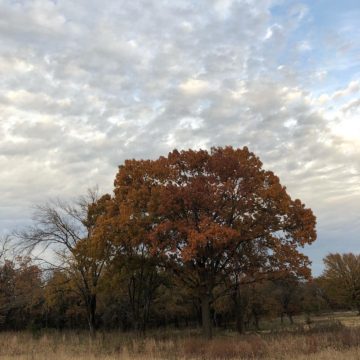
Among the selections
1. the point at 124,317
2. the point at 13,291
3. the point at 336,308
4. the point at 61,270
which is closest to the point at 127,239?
the point at 61,270

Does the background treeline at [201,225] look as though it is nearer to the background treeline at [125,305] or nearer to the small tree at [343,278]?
the background treeline at [125,305]

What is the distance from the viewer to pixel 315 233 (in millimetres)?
26656

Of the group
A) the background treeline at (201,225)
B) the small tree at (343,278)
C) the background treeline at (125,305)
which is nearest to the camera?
the background treeline at (201,225)

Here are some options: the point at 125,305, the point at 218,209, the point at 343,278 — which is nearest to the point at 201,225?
the point at 218,209

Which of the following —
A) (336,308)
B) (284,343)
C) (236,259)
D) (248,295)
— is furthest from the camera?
(336,308)

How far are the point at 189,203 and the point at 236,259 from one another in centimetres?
539

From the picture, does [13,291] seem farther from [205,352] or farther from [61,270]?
[205,352]

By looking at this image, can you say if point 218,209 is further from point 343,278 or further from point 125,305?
point 343,278

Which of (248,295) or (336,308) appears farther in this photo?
(336,308)

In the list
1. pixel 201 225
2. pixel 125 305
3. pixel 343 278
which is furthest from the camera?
pixel 343 278

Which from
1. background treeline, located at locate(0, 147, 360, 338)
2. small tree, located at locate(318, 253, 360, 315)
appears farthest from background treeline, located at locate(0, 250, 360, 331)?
background treeline, located at locate(0, 147, 360, 338)

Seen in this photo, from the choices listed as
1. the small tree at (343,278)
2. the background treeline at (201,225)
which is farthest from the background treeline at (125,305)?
the background treeline at (201,225)

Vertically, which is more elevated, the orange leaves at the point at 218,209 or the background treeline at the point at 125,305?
the orange leaves at the point at 218,209

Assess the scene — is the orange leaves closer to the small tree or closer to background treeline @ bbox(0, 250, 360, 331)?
background treeline @ bbox(0, 250, 360, 331)
